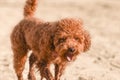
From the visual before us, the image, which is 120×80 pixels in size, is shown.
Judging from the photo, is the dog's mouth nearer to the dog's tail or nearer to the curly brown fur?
the curly brown fur

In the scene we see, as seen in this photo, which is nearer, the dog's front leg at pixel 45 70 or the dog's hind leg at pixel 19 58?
the dog's front leg at pixel 45 70

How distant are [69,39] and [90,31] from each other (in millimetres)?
10637

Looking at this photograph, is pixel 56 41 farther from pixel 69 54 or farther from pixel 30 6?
pixel 30 6

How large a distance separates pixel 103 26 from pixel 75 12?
339cm

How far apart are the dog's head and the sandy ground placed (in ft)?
7.24

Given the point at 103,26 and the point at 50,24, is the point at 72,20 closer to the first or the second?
the point at 50,24

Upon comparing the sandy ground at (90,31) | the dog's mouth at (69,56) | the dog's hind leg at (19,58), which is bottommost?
the sandy ground at (90,31)

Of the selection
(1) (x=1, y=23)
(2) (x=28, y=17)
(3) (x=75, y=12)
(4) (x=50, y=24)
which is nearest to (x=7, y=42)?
(1) (x=1, y=23)

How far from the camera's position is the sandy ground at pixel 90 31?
11693 millimetres

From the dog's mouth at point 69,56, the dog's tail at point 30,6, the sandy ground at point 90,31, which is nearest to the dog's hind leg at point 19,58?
the sandy ground at point 90,31

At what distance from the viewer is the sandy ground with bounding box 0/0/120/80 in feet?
38.4

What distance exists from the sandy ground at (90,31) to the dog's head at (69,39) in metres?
2.21

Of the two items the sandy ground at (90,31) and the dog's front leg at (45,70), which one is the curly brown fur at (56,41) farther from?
the sandy ground at (90,31)

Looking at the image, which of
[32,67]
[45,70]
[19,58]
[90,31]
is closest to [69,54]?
[45,70]
